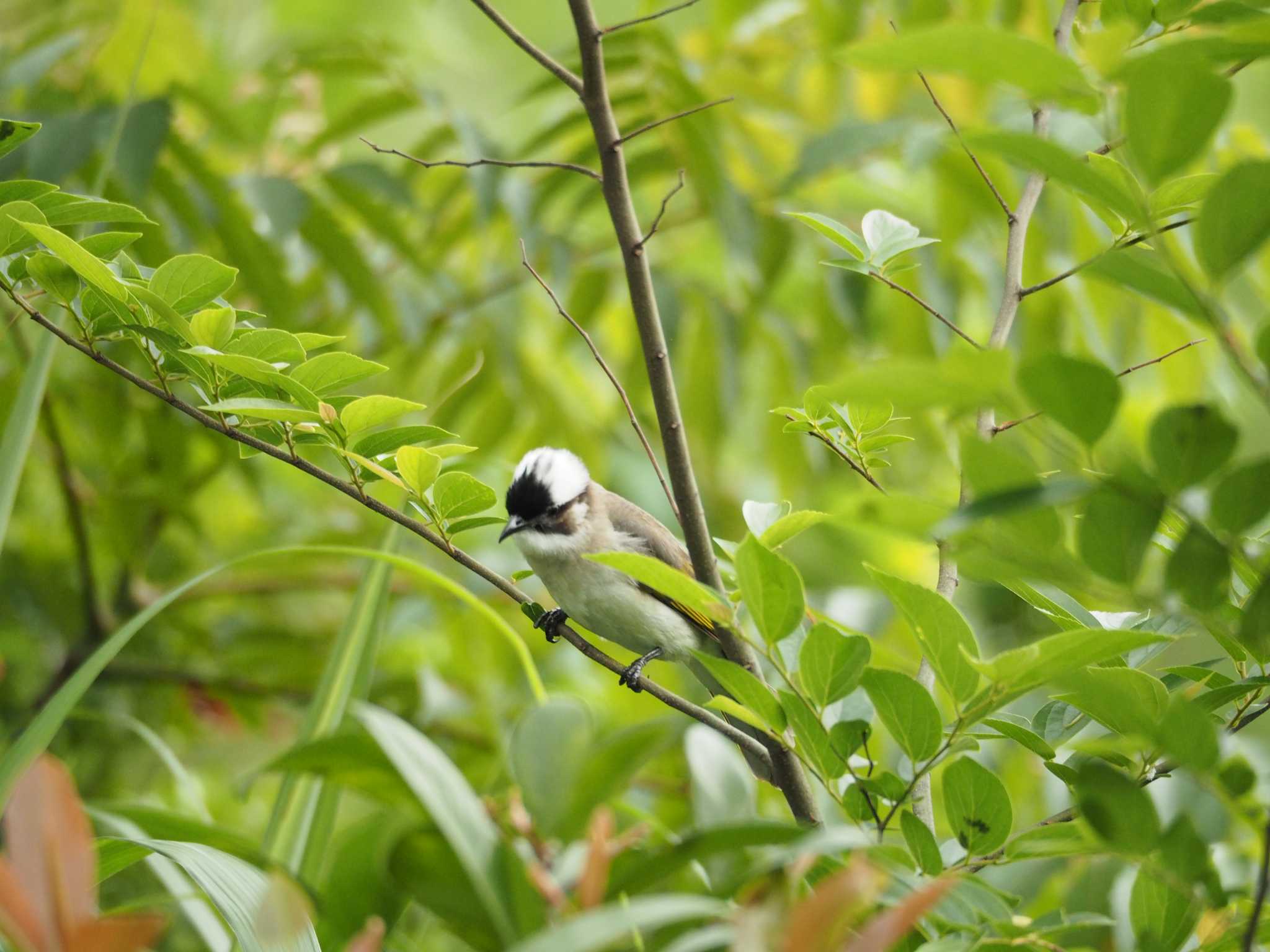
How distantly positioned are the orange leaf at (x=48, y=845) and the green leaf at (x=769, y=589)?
1.43 ft

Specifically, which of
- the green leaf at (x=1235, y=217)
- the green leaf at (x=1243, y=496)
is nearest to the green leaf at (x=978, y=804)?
the green leaf at (x=1243, y=496)

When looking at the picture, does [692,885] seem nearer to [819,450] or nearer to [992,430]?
[992,430]

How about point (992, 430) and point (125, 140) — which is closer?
point (992, 430)

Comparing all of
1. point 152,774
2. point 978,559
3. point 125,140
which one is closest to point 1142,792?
point 978,559

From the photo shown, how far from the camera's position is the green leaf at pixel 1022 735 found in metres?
0.86

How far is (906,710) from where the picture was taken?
818 mm

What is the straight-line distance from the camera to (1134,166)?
0.65 m

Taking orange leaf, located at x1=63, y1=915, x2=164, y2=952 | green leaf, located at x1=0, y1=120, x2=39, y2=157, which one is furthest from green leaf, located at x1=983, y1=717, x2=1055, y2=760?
green leaf, located at x1=0, y1=120, x2=39, y2=157

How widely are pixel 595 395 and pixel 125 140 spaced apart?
1555 millimetres

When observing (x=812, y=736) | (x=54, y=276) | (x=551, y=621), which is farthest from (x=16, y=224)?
(x=551, y=621)

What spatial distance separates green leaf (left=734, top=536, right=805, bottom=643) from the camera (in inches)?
31.2

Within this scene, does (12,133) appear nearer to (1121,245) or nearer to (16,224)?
(16,224)

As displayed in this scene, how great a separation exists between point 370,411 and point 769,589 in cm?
38

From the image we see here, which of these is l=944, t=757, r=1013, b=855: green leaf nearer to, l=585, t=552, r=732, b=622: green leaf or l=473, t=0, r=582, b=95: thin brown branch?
l=585, t=552, r=732, b=622: green leaf
